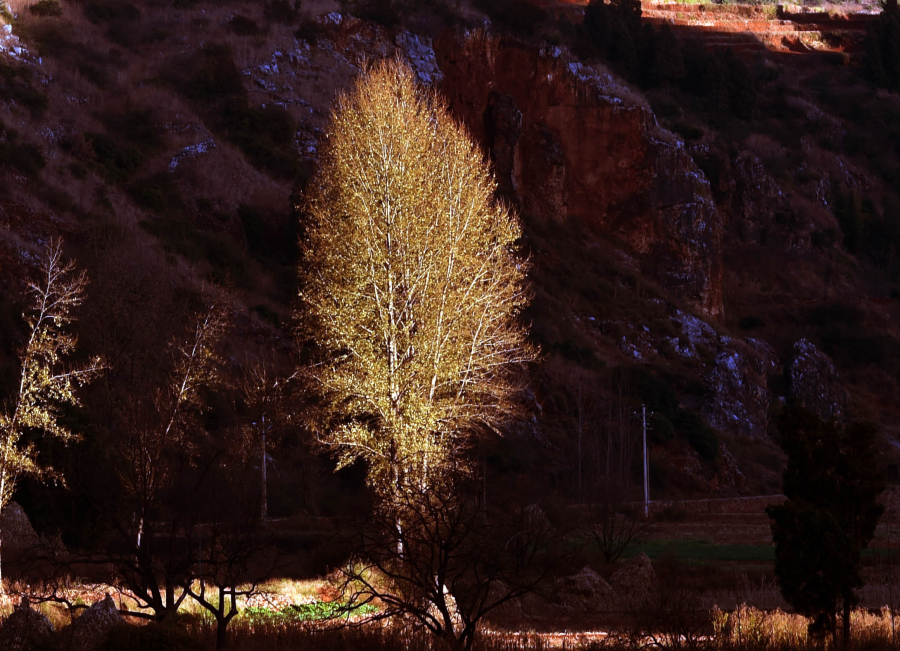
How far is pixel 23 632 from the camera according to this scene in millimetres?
11336

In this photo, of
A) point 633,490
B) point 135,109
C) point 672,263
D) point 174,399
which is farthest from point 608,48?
point 174,399

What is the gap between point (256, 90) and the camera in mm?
61000

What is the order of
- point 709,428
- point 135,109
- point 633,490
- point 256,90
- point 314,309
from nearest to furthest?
1. point 314,309
2. point 633,490
3. point 709,428
4. point 135,109
5. point 256,90

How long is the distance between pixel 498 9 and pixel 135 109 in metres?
28.7

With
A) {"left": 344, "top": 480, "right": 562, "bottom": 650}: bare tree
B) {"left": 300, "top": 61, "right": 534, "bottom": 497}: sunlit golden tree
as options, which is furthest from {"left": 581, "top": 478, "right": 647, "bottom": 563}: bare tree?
{"left": 344, "top": 480, "right": 562, "bottom": 650}: bare tree

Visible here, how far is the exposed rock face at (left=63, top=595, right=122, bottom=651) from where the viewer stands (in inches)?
429

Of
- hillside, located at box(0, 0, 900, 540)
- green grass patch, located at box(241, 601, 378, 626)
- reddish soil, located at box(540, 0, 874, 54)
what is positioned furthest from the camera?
reddish soil, located at box(540, 0, 874, 54)

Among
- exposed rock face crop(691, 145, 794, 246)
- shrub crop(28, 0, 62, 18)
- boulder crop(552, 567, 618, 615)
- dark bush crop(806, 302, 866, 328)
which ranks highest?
shrub crop(28, 0, 62, 18)

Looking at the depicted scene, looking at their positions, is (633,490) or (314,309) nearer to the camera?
(314,309)

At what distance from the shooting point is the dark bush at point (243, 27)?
64812 millimetres

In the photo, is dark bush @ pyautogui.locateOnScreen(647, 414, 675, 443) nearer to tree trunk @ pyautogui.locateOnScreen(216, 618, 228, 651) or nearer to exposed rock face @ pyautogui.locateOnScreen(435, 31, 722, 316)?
exposed rock face @ pyautogui.locateOnScreen(435, 31, 722, 316)

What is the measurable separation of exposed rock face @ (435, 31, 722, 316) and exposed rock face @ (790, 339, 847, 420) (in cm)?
681

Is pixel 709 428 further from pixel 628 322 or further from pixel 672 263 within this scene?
pixel 672 263

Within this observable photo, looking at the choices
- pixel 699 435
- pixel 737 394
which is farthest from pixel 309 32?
pixel 699 435
